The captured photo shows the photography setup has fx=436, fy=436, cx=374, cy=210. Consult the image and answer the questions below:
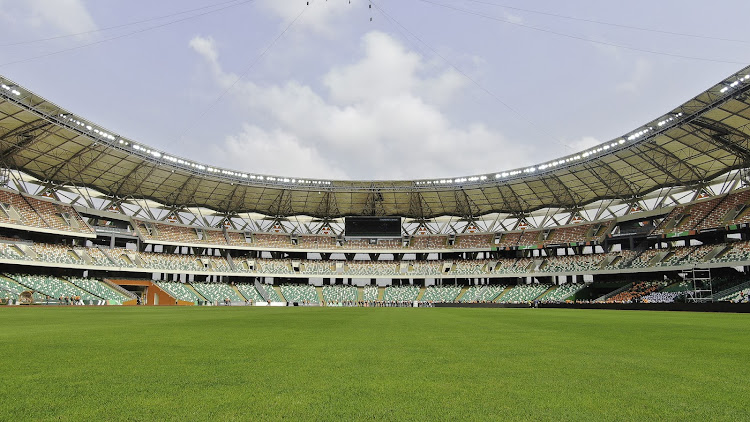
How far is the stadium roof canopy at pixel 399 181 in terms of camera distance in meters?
35.4

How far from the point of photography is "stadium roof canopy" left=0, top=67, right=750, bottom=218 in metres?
35.4

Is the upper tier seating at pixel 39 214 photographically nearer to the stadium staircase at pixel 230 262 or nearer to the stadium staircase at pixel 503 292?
the stadium staircase at pixel 230 262

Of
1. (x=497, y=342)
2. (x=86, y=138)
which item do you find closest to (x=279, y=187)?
(x=86, y=138)

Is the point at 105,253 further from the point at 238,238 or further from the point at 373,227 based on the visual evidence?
the point at 373,227

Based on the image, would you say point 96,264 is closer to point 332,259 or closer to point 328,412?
point 332,259

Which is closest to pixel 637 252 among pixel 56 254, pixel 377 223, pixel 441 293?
pixel 441 293

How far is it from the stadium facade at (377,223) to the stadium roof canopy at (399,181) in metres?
0.20

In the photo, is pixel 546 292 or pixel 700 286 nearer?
pixel 700 286

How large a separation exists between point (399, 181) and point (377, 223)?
29.2 feet

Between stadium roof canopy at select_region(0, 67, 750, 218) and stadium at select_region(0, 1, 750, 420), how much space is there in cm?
27

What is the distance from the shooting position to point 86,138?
40312 millimetres

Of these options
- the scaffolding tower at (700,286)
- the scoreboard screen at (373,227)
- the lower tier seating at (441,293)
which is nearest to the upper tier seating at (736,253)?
the scaffolding tower at (700,286)

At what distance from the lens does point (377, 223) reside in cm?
6412

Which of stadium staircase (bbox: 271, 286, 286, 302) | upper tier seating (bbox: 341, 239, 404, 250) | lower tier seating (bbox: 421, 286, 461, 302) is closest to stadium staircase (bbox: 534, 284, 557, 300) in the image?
lower tier seating (bbox: 421, 286, 461, 302)
